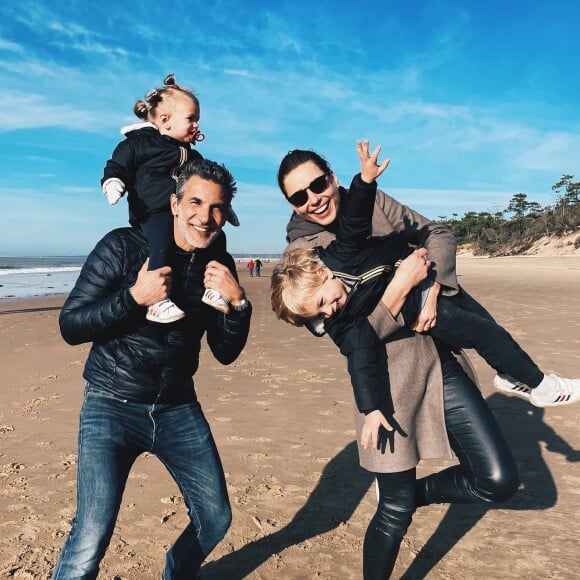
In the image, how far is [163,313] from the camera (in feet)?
8.87

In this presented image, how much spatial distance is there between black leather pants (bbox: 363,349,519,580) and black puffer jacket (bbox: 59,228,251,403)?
4.11 ft

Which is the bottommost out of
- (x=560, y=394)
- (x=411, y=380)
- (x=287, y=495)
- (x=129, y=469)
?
(x=287, y=495)

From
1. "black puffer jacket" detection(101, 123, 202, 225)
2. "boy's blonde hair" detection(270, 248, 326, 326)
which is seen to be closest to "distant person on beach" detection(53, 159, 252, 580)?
"boy's blonde hair" detection(270, 248, 326, 326)

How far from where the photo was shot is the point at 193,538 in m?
2.99

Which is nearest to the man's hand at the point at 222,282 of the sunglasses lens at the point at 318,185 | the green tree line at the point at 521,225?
the sunglasses lens at the point at 318,185

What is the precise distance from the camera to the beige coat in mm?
2941

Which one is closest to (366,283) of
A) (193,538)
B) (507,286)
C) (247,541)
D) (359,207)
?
(359,207)

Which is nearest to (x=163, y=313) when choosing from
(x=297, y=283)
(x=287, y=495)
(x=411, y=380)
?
(x=297, y=283)

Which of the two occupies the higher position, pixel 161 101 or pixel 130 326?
pixel 161 101

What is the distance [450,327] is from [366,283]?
0.59 m

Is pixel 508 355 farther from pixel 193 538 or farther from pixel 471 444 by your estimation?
pixel 193 538

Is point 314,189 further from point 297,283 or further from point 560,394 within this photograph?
point 560,394

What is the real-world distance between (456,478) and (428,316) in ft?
3.12

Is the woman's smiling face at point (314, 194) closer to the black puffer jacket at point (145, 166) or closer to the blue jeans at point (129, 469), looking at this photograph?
the black puffer jacket at point (145, 166)
